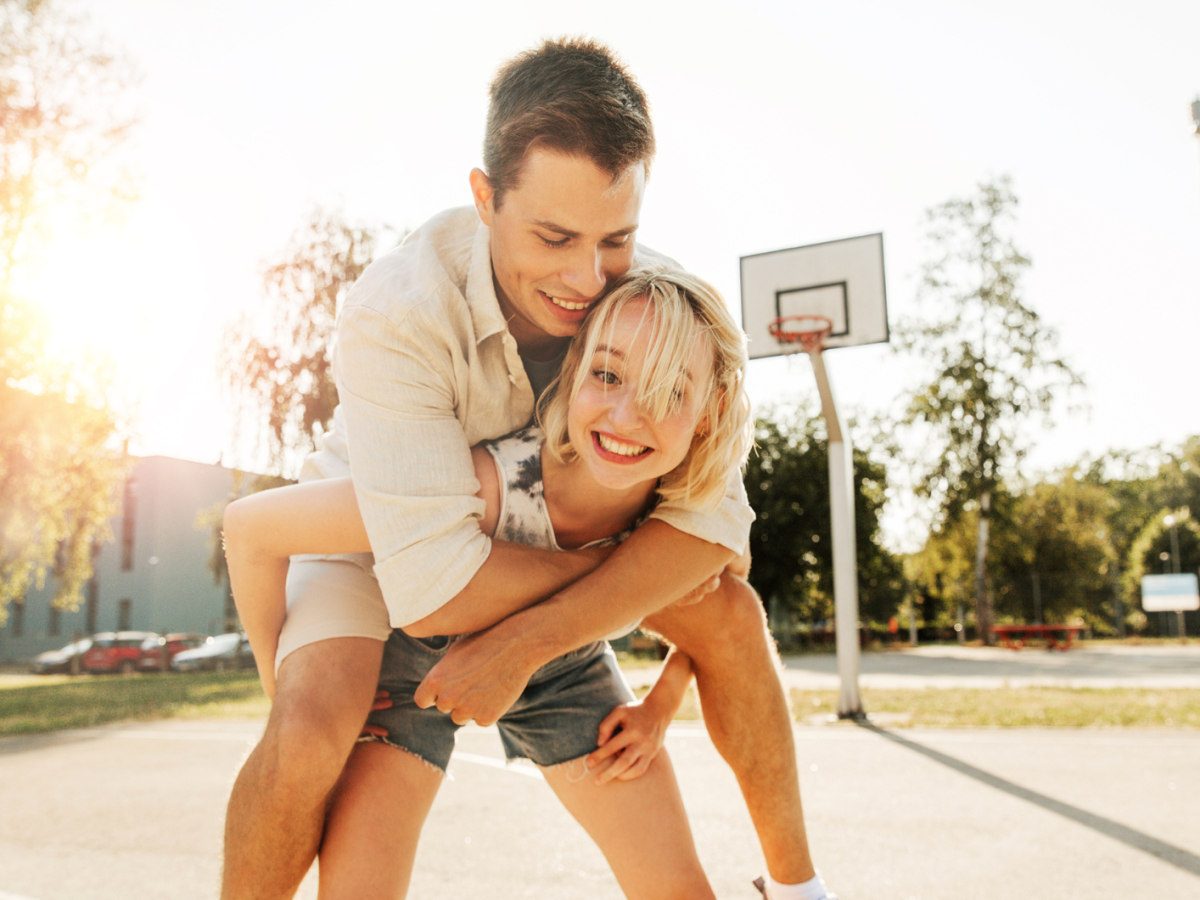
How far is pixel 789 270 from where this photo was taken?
9719 millimetres

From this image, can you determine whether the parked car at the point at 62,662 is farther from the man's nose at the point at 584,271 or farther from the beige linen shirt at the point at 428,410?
the man's nose at the point at 584,271

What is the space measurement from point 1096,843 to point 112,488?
17601 millimetres

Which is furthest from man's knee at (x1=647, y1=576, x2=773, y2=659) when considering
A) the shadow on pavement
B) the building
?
the building

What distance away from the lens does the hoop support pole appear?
890 cm

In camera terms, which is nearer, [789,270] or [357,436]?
[357,436]

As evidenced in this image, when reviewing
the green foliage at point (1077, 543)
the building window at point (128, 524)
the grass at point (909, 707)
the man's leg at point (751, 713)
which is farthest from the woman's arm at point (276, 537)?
the building window at point (128, 524)

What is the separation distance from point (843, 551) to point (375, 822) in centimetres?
779

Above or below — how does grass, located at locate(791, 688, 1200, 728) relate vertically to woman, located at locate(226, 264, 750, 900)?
below

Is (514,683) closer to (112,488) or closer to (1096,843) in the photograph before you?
(1096,843)

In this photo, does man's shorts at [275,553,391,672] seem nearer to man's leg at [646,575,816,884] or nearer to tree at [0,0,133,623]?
man's leg at [646,575,816,884]

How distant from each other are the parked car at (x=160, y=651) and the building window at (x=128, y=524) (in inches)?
411

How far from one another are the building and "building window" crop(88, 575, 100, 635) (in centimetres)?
4

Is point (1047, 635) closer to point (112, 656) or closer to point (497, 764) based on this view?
point (497, 764)

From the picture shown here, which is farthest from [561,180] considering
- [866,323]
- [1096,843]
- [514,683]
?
[866,323]
